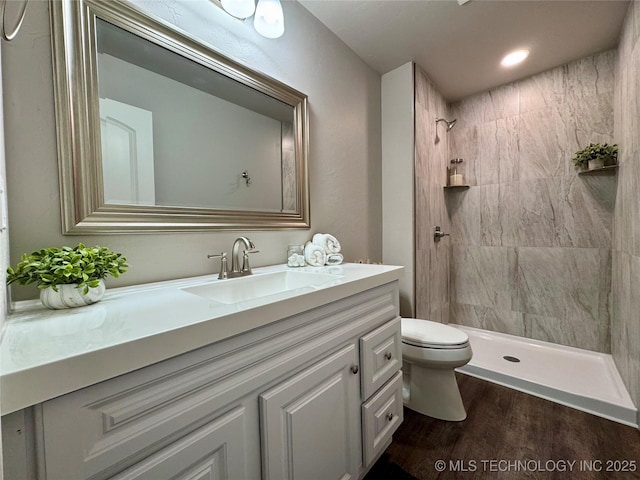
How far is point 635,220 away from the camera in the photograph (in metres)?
1.36

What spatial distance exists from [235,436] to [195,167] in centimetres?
95

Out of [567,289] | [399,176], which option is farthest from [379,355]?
[567,289]

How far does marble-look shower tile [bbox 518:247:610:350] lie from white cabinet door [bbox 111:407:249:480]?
2573 mm

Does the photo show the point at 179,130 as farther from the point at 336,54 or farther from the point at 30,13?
the point at 336,54

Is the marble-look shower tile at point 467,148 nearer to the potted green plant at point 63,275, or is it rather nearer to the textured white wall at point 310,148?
the textured white wall at point 310,148

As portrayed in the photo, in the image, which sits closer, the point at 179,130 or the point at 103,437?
the point at 103,437

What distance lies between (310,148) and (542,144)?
2.02 metres

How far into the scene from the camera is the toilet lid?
55.2 inches

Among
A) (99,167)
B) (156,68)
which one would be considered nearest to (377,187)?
(156,68)

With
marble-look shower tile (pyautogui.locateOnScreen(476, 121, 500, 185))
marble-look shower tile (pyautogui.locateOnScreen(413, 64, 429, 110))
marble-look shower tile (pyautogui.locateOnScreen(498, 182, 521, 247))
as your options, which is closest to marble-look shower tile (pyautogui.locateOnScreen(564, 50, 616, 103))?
marble-look shower tile (pyautogui.locateOnScreen(476, 121, 500, 185))

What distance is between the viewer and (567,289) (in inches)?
82.4

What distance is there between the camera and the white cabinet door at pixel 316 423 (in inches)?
26.1

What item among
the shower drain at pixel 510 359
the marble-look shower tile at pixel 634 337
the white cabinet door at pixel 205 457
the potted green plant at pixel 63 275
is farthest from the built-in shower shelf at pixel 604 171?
the potted green plant at pixel 63 275

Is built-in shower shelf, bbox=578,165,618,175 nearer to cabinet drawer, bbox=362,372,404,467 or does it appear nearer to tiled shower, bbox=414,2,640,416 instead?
Result: tiled shower, bbox=414,2,640,416
